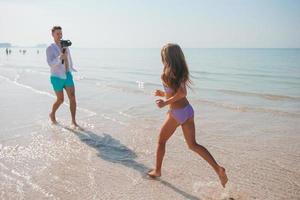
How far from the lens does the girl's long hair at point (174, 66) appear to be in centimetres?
395

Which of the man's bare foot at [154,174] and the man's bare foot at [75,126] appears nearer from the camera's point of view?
the man's bare foot at [154,174]

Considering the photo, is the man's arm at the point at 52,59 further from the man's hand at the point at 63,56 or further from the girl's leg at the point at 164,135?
the girl's leg at the point at 164,135

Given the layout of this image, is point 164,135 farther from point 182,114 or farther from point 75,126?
point 75,126

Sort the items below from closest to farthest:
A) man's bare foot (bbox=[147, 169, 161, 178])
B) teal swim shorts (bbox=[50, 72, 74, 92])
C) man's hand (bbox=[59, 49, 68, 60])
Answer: man's bare foot (bbox=[147, 169, 161, 178]), man's hand (bbox=[59, 49, 68, 60]), teal swim shorts (bbox=[50, 72, 74, 92])

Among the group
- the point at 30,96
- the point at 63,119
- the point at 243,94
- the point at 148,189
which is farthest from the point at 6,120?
the point at 243,94

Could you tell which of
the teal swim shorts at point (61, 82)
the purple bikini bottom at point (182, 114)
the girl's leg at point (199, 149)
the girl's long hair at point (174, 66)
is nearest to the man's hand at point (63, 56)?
the teal swim shorts at point (61, 82)

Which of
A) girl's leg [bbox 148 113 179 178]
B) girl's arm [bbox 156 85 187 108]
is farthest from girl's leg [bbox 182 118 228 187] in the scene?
girl's arm [bbox 156 85 187 108]

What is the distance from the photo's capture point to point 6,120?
819 cm

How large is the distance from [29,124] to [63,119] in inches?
34.3

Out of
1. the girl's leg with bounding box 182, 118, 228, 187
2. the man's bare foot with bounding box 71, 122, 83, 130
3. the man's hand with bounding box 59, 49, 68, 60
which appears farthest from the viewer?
the man's bare foot with bounding box 71, 122, 83, 130

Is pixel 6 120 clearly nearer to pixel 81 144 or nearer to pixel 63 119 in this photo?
pixel 63 119

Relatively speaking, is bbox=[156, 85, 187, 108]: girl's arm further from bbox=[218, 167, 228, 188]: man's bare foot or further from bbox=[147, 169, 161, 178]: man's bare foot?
bbox=[147, 169, 161, 178]: man's bare foot

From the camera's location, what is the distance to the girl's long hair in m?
3.95

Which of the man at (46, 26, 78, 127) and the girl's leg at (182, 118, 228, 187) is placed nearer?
the girl's leg at (182, 118, 228, 187)
